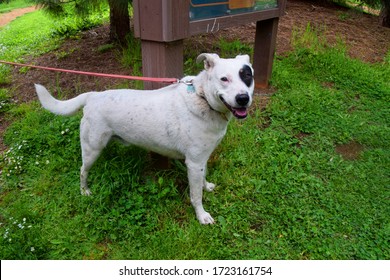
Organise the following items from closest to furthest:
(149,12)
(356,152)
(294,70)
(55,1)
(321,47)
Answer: (149,12) → (356,152) → (55,1) → (294,70) → (321,47)

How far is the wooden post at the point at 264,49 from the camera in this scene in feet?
14.7

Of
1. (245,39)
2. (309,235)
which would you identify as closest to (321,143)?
(309,235)

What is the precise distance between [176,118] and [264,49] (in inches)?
99.7

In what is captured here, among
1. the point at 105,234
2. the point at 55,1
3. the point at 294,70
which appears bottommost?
the point at 105,234

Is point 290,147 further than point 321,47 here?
No

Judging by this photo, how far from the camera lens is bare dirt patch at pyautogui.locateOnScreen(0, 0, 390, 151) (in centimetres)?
479

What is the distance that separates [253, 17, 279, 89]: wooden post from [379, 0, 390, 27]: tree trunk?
4.69m

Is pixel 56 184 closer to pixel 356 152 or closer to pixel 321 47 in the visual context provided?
pixel 356 152

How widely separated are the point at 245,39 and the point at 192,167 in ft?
13.4

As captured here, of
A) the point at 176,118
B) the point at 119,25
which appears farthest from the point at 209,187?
the point at 119,25

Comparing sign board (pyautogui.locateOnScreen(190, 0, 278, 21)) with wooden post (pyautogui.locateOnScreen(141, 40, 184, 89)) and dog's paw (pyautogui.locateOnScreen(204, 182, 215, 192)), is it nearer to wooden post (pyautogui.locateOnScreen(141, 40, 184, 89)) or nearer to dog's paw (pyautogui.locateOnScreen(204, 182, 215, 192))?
wooden post (pyautogui.locateOnScreen(141, 40, 184, 89))

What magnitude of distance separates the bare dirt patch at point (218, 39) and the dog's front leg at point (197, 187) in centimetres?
203

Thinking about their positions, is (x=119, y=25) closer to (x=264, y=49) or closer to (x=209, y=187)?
(x=264, y=49)

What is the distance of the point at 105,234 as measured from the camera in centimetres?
282
